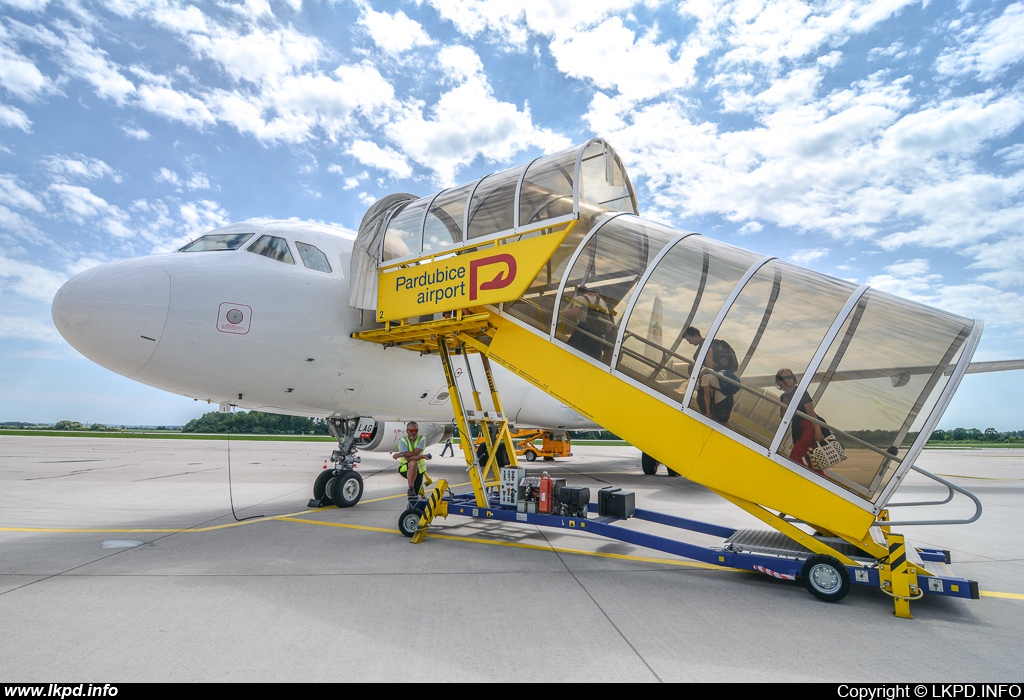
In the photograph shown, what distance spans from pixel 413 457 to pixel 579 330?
12.6 ft

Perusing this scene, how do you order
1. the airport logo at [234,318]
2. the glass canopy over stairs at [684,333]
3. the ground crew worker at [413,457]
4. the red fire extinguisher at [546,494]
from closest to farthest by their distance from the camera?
the glass canopy over stairs at [684,333] → the red fire extinguisher at [546,494] → the airport logo at [234,318] → the ground crew worker at [413,457]

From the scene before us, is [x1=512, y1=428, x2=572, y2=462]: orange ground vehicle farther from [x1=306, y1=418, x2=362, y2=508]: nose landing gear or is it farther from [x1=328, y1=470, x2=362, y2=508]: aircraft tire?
[x1=306, y1=418, x2=362, y2=508]: nose landing gear

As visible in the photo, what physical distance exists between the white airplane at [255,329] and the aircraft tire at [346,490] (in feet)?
0.06

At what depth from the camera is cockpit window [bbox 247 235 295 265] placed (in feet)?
25.8

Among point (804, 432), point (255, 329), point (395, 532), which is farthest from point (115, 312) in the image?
point (804, 432)

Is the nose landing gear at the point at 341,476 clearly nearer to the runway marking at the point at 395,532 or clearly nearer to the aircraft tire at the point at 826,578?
the runway marking at the point at 395,532

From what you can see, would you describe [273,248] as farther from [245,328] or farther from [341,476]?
[341,476]

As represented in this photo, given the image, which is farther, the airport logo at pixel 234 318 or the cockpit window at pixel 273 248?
the cockpit window at pixel 273 248

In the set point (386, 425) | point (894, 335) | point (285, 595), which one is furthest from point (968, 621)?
point (386, 425)

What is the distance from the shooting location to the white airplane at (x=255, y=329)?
6.62 meters

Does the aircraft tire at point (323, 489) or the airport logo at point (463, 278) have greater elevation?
the airport logo at point (463, 278)

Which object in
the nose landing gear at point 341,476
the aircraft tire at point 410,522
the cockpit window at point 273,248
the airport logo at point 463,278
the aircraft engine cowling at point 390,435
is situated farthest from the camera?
the aircraft engine cowling at point 390,435

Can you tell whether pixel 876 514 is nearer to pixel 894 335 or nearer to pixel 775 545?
pixel 775 545

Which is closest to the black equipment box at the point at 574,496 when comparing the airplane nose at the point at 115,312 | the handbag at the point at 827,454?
the handbag at the point at 827,454
